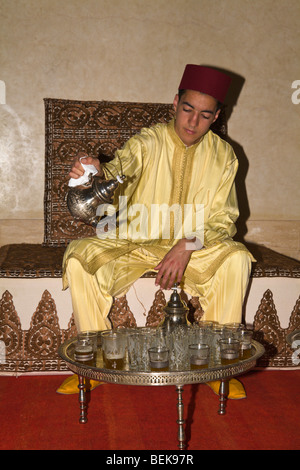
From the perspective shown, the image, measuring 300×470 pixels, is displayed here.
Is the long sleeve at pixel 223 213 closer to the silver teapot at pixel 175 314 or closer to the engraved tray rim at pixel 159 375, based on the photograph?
the silver teapot at pixel 175 314

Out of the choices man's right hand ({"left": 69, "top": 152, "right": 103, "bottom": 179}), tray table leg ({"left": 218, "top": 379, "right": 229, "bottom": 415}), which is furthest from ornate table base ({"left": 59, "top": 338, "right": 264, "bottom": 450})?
man's right hand ({"left": 69, "top": 152, "right": 103, "bottom": 179})

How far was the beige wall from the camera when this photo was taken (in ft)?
14.2

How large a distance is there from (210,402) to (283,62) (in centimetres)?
313

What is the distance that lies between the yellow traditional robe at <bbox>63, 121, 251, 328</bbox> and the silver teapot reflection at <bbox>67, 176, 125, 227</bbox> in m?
0.39

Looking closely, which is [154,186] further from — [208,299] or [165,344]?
[165,344]

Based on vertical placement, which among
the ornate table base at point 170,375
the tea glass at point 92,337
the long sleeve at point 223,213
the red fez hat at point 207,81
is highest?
the red fez hat at point 207,81

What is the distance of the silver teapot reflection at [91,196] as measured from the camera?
2473 mm

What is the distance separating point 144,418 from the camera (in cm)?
244

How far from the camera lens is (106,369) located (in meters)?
1.98

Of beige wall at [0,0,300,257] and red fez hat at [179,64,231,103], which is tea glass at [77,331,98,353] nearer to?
red fez hat at [179,64,231,103]

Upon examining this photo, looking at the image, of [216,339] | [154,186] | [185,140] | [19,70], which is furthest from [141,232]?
[19,70]

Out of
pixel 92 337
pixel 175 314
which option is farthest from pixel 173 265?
pixel 92 337

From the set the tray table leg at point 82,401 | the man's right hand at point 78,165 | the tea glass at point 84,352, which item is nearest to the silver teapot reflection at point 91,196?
the man's right hand at point 78,165

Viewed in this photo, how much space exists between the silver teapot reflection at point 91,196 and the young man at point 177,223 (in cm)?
9
